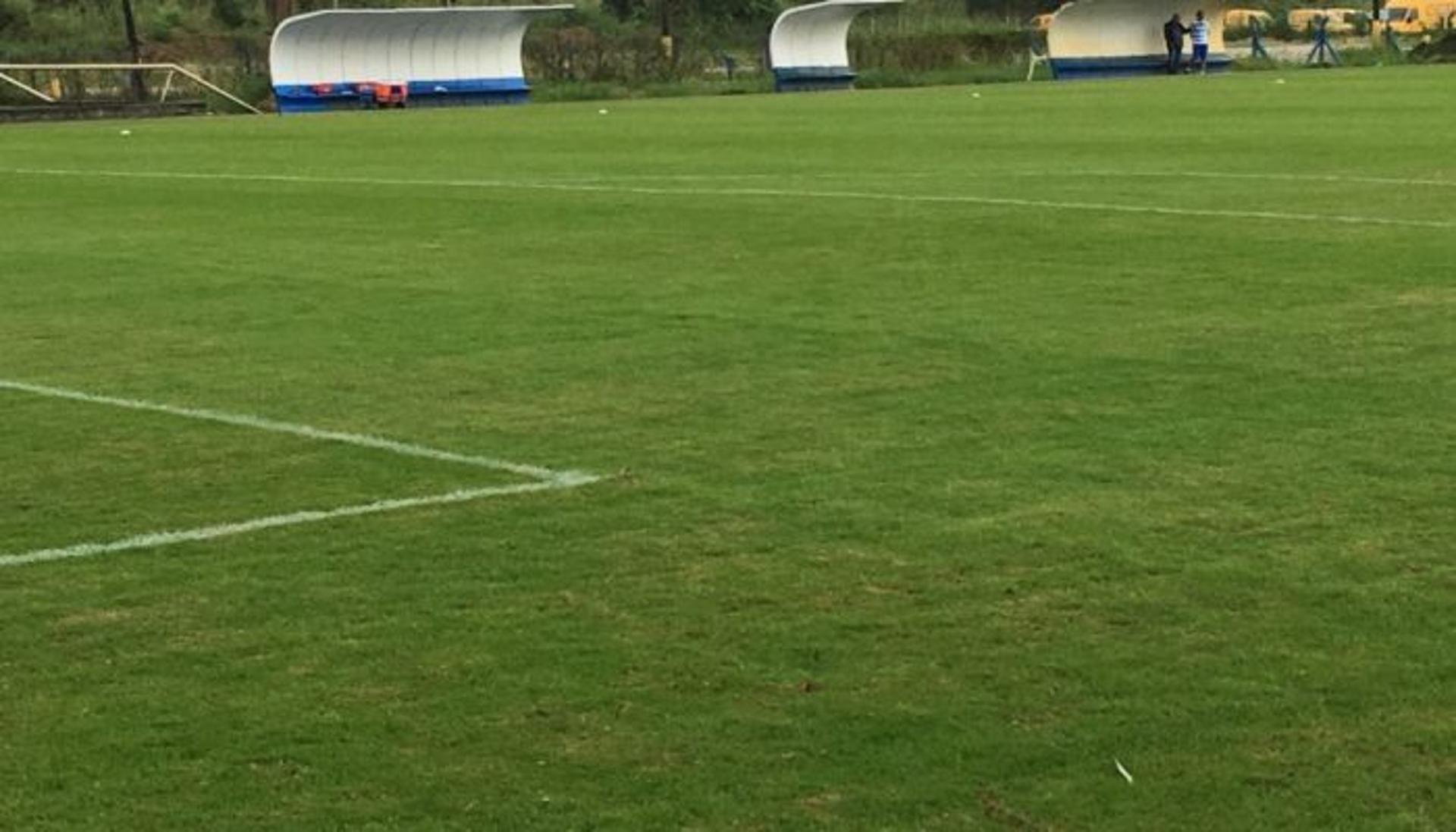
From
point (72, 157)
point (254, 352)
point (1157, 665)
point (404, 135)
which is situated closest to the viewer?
point (1157, 665)

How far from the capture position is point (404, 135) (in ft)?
125

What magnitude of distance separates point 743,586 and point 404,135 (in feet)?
103

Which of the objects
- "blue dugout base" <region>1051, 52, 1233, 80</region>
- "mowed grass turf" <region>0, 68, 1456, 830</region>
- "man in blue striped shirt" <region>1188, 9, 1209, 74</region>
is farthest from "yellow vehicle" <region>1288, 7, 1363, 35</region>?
"mowed grass turf" <region>0, 68, 1456, 830</region>

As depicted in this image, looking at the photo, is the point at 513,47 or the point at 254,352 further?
the point at 513,47

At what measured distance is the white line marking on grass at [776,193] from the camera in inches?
729

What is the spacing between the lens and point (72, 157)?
3362 centimetres

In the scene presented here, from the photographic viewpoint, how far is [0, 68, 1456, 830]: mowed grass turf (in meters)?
5.77

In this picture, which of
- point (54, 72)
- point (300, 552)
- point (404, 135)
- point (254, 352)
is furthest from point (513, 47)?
point (300, 552)

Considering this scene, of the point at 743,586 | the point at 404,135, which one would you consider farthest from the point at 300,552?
the point at 404,135

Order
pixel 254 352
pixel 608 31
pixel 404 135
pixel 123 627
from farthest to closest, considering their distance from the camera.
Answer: pixel 608 31 → pixel 404 135 → pixel 254 352 → pixel 123 627

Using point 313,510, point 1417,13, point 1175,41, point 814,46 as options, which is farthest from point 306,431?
point 1417,13

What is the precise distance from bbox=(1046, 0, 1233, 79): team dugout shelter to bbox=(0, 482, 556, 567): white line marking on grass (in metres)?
55.6

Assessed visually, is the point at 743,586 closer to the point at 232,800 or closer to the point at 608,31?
the point at 232,800

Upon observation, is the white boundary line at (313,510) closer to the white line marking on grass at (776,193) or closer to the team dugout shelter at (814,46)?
the white line marking on grass at (776,193)
